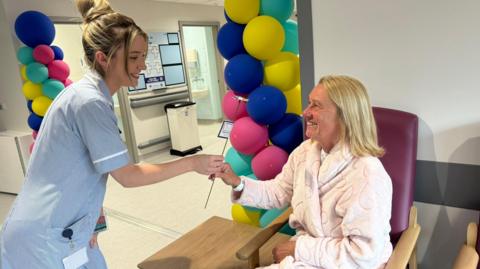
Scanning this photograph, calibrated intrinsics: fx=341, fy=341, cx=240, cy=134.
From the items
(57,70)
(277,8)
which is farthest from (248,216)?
(57,70)

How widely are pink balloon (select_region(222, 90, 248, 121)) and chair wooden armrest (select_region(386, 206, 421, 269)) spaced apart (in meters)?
1.13

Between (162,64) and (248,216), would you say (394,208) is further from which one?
(162,64)

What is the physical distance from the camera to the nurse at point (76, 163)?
1120mm

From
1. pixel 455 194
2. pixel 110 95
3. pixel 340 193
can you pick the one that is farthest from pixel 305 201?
pixel 110 95

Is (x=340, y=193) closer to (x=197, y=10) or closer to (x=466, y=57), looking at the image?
(x=466, y=57)

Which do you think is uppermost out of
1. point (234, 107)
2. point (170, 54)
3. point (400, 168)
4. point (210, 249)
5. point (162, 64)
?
point (170, 54)

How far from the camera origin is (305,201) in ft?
4.56

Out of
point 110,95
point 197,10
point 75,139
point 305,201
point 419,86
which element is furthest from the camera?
point 197,10

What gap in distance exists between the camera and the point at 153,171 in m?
Result: 1.25

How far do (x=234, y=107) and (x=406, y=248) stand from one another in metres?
1.30

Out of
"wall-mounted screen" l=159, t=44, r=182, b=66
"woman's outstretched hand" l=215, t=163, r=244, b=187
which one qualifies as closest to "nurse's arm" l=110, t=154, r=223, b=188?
"woman's outstretched hand" l=215, t=163, r=244, b=187

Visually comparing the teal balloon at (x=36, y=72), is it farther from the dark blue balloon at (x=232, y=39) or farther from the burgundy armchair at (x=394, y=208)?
the burgundy armchair at (x=394, y=208)

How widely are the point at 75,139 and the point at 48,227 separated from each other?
1.03ft

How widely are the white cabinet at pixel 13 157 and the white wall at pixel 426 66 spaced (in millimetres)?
3679
